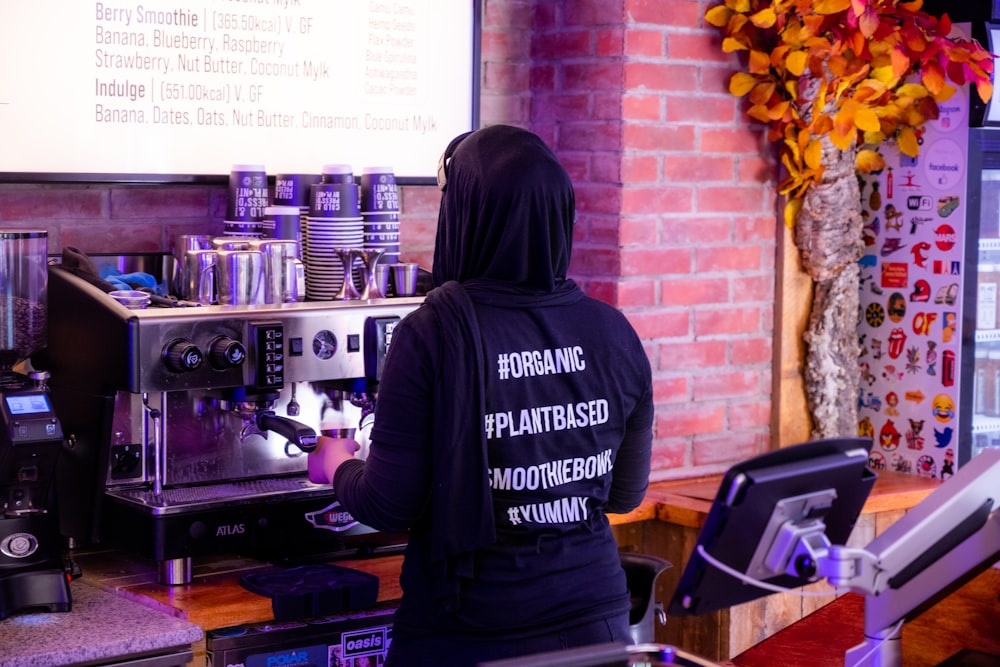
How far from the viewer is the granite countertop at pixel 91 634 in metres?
1.97

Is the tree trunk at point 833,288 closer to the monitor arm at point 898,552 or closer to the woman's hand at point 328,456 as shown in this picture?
the woman's hand at point 328,456

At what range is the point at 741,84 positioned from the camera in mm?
3242

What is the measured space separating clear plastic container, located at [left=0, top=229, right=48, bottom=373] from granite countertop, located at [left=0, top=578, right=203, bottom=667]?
1.43 ft

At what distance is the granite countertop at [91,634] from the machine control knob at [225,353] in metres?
0.42

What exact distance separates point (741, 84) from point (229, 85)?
1.22 m

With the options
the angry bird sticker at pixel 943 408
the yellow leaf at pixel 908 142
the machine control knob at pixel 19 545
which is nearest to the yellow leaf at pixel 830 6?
the yellow leaf at pixel 908 142

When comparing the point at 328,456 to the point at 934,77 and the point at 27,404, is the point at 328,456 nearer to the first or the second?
the point at 27,404

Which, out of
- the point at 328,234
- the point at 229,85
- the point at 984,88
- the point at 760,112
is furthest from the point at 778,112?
the point at 229,85

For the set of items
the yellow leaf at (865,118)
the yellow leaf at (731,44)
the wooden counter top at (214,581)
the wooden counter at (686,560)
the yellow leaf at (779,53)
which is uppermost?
the yellow leaf at (731,44)

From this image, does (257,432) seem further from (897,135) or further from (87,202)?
(897,135)

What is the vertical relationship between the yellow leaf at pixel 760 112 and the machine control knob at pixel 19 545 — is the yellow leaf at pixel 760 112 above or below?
above

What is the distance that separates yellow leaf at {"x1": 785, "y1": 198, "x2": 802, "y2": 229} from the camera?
3375 mm

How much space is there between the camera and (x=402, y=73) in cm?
311

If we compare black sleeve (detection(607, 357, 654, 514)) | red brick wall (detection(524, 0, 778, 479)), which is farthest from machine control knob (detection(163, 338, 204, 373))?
red brick wall (detection(524, 0, 778, 479))
